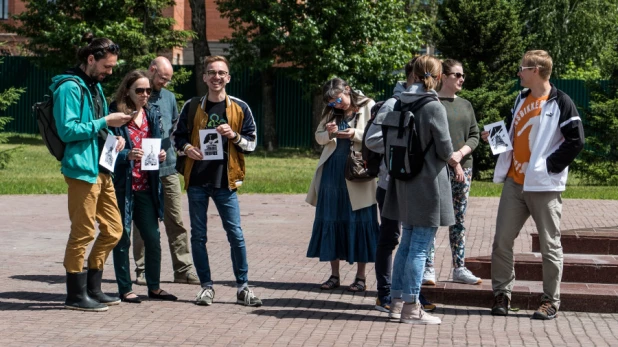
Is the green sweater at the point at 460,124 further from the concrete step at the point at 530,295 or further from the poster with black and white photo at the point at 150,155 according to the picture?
the poster with black and white photo at the point at 150,155

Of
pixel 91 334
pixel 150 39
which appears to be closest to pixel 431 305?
pixel 91 334

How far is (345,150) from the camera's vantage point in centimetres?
893

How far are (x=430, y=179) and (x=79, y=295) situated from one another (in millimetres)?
2773

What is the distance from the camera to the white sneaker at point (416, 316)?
24.1 feet

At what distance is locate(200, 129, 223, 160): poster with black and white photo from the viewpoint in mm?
7922

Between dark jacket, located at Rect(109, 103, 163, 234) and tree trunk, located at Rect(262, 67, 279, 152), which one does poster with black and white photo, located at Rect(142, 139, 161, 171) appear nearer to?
dark jacket, located at Rect(109, 103, 163, 234)

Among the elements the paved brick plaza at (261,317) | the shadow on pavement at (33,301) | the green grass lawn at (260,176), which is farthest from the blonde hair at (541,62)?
the green grass lawn at (260,176)

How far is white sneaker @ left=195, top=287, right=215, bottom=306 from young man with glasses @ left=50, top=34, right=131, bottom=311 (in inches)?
25.2

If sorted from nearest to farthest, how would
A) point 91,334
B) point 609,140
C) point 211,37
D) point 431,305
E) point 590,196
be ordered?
point 91,334 < point 431,305 < point 590,196 < point 609,140 < point 211,37

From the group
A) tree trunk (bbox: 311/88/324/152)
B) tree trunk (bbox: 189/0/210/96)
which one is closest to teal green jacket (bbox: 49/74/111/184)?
tree trunk (bbox: 311/88/324/152)

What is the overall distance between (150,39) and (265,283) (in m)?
24.5

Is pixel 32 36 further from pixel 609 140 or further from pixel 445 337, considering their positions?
pixel 445 337

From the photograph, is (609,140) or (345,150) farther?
(609,140)

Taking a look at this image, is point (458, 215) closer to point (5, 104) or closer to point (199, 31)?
point (5, 104)
